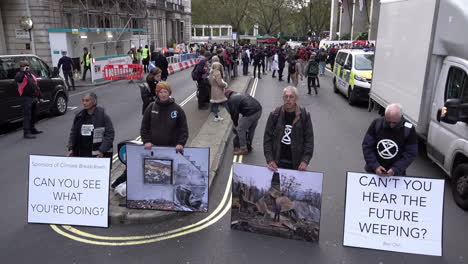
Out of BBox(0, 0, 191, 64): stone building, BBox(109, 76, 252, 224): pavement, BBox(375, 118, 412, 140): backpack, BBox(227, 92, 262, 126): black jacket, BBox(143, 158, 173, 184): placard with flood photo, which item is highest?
BBox(0, 0, 191, 64): stone building

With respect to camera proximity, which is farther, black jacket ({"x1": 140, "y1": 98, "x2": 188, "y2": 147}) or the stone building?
the stone building

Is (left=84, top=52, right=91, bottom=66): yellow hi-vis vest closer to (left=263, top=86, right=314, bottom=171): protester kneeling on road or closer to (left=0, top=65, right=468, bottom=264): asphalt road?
(left=0, top=65, right=468, bottom=264): asphalt road

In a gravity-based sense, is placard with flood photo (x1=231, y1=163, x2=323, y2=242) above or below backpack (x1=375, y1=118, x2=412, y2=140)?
below

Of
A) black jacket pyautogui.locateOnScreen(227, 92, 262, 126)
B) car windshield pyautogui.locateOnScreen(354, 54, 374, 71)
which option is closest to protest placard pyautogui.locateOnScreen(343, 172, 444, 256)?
black jacket pyautogui.locateOnScreen(227, 92, 262, 126)

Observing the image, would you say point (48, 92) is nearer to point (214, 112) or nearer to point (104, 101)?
point (104, 101)

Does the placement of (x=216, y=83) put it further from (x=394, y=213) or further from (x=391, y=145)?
(x=394, y=213)

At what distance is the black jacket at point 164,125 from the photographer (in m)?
5.24

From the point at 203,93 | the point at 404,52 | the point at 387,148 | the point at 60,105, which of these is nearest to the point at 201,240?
the point at 387,148

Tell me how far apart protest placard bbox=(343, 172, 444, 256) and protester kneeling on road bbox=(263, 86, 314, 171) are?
2.22 feet

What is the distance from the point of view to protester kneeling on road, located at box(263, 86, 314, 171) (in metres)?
4.74

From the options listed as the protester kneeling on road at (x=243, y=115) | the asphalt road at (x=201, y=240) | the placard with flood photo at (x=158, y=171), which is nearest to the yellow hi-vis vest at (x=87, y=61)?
the asphalt road at (x=201, y=240)

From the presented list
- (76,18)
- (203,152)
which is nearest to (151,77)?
(203,152)

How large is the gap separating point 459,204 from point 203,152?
389 cm

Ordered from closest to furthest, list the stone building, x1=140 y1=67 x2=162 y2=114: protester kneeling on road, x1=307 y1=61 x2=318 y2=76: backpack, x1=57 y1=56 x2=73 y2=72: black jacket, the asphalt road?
1. the asphalt road
2. x1=140 y1=67 x2=162 y2=114: protester kneeling on road
3. x1=307 y1=61 x2=318 y2=76: backpack
4. x1=57 y1=56 x2=73 y2=72: black jacket
5. the stone building
